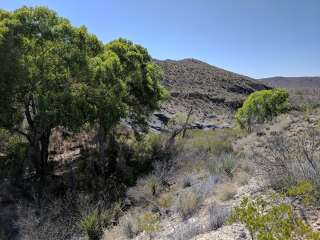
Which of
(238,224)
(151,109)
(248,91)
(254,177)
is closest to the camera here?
(238,224)

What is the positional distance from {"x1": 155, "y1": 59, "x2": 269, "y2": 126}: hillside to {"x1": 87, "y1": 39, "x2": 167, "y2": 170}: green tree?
33.0m

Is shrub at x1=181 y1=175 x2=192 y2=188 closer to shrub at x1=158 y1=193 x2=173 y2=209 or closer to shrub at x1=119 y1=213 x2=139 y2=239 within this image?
shrub at x1=158 y1=193 x2=173 y2=209

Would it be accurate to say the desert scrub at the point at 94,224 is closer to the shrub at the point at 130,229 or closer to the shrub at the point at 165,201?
the shrub at the point at 130,229

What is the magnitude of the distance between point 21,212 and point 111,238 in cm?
508

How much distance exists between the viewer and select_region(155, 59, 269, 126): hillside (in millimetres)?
61834

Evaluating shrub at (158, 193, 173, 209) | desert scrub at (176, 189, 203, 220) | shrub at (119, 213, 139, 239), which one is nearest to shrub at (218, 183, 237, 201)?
desert scrub at (176, 189, 203, 220)

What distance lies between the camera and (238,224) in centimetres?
582

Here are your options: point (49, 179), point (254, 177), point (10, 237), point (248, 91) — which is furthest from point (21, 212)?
point (248, 91)

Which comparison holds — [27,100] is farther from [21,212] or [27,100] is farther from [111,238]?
[111,238]

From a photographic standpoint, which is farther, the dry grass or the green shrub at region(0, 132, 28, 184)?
the green shrub at region(0, 132, 28, 184)

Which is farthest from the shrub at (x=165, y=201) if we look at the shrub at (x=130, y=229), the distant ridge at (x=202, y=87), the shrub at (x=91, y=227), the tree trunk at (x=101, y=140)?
the distant ridge at (x=202, y=87)

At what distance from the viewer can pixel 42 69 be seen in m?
13.6

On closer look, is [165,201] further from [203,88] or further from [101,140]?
[203,88]

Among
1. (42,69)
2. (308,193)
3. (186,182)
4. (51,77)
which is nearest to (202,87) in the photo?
(42,69)
